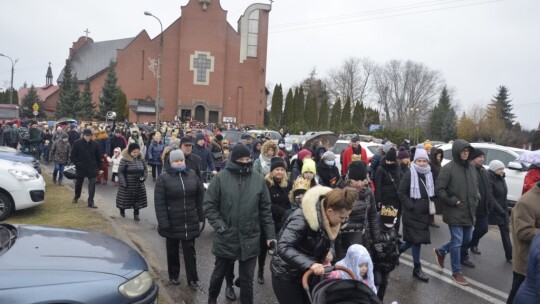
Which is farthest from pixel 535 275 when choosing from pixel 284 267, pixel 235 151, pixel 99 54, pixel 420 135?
pixel 99 54

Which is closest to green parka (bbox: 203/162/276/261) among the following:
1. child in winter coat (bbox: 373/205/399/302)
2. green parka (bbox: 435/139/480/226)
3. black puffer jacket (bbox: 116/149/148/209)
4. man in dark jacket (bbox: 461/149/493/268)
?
child in winter coat (bbox: 373/205/399/302)

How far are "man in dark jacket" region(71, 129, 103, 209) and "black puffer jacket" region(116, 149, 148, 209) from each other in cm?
136

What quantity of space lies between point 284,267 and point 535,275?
75.3 inches

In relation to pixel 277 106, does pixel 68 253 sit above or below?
below

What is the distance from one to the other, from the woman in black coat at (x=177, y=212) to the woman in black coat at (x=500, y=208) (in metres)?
5.15

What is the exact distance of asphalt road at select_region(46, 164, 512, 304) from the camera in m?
5.61

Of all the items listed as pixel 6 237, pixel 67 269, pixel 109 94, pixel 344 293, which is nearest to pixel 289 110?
pixel 109 94

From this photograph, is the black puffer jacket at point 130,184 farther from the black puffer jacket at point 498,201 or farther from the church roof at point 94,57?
the church roof at point 94,57

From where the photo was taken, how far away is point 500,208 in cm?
737

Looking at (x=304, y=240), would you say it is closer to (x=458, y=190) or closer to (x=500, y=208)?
(x=458, y=190)

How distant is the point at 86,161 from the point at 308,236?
7840mm

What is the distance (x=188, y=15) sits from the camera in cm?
5588

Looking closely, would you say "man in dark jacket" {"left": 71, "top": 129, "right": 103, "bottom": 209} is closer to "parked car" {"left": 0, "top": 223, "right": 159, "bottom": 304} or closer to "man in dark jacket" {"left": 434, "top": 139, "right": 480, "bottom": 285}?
"parked car" {"left": 0, "top": 223, "right": 159, "bottom": 304}

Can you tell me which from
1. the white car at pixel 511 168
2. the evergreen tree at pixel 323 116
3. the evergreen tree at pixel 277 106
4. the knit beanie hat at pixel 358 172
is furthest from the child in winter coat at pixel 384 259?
the evergreen tree at pixel 323 116
